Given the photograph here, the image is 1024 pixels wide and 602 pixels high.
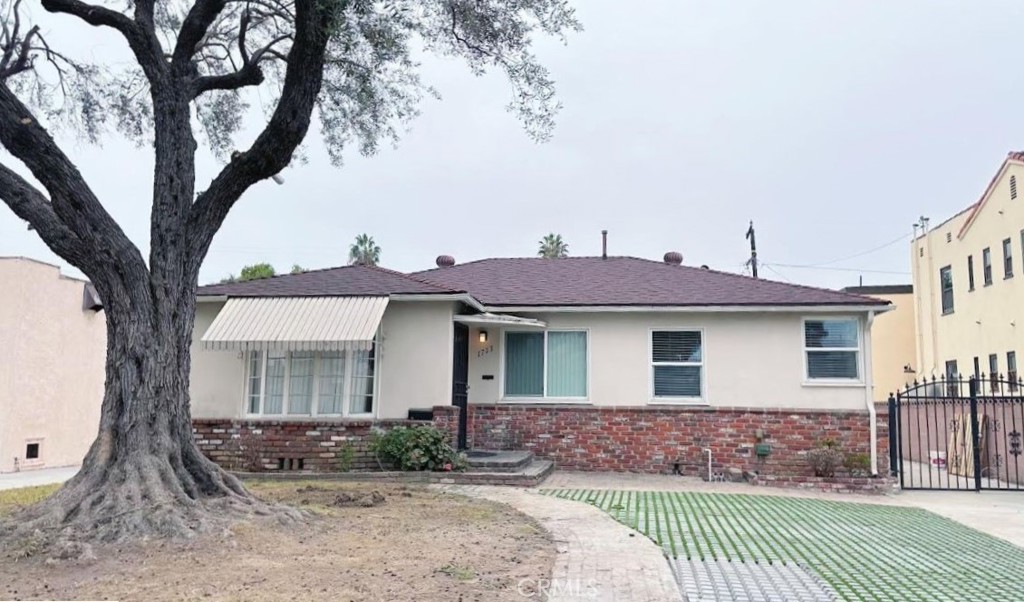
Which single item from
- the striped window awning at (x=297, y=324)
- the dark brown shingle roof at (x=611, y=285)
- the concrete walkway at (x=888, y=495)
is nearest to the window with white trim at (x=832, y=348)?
the dark brown shingle roof at (x=611, y=285)

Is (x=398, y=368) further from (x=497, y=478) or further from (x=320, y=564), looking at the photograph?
(x=320, y=564)

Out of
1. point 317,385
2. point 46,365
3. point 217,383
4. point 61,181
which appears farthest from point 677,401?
point 46,365

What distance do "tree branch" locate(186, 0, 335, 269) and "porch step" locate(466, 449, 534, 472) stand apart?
655cm

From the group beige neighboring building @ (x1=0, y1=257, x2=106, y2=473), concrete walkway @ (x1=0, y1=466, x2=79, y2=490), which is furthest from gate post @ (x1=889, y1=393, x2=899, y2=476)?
beige neighboring building @ (x1=0, y1=257, x2=106, y2=473)

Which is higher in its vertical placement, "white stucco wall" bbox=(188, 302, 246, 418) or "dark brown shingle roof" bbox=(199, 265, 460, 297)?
"dark brown shingle roof" bbox=(199, 265, 460, 297)

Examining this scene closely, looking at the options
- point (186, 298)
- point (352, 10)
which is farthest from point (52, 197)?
point (352, 10)

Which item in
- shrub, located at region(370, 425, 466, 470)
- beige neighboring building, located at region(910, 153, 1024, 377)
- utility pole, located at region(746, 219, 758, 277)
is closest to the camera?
shrub, located at region(370, 425, 466, 470)

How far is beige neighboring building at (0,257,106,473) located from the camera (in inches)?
651

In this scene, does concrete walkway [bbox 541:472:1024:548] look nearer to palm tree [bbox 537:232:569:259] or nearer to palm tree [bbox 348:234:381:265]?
palm tree [bbox 537:232:569:259]

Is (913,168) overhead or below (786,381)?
overhead

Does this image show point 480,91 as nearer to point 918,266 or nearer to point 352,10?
point 352,10

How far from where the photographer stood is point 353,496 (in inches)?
428

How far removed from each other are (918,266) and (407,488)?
24.9 meters

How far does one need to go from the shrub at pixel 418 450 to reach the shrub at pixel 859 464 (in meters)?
7.72
